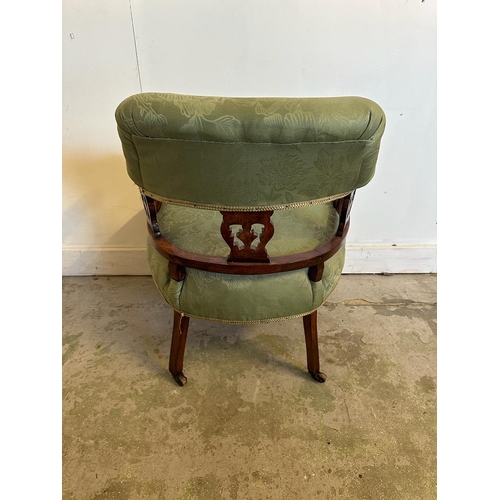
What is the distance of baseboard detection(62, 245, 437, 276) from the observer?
1.78m

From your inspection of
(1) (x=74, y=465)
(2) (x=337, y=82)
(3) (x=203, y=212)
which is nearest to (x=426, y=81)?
(2) (x=337, y=82)

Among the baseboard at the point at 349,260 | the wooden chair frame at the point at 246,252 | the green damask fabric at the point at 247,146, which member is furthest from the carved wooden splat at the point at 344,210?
the baseboard at the point at 349,260

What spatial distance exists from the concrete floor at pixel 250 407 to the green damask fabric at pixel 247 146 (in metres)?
0.74

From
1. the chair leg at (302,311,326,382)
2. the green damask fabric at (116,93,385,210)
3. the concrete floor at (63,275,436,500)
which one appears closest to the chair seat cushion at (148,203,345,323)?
the chair leg at (302,311,326,382)

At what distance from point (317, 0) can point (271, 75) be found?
29 centimetres

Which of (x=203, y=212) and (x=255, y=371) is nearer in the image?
(x=203, y=212)

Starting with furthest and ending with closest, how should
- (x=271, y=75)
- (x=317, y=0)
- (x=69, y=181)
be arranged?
(x=69, y=181), (x=271, y=75), (x=317, y=0)

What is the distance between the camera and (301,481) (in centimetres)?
99

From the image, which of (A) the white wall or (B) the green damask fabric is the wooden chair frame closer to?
(B) the green damask fabric

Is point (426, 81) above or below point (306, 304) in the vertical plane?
above

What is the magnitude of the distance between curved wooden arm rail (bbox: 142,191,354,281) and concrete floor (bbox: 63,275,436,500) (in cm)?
49

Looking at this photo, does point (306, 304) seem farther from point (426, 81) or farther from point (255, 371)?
point (426, 81)

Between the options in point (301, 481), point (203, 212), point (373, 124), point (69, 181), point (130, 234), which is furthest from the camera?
point (130, 234)

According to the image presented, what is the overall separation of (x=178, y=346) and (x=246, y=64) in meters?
1.10
